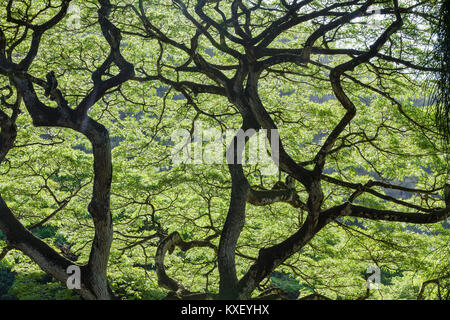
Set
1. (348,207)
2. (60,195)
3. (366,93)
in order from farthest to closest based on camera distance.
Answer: (60,195) → (366,93) → (348,207)

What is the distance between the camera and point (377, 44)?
4.08m

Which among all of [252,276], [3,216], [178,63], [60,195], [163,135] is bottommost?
[252,276]

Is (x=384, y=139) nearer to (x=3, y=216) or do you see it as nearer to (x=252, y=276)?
(x=252, y=276)

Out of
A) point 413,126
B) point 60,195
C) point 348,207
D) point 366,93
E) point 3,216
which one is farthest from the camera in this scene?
point 60,195

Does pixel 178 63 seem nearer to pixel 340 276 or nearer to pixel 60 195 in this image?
pixel 60 195

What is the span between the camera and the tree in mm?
4141

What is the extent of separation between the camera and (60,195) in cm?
750

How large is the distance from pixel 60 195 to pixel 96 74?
3.64 metres

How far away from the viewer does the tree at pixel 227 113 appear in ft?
13.6

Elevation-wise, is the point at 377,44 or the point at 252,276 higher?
the point at 377,44

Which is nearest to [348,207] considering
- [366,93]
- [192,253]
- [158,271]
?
[158,271]

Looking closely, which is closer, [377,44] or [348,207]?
[377,44]

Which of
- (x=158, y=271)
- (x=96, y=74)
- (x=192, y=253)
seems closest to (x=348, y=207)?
(x=158, y=271)

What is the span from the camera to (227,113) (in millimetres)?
6395
